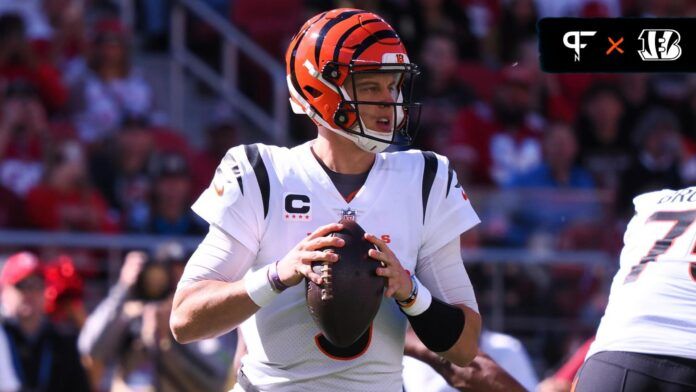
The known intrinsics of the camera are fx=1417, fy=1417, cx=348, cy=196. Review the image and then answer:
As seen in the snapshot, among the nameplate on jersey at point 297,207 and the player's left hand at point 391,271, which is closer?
the player's left hand at point 391,271

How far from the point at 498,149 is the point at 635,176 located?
116 cm

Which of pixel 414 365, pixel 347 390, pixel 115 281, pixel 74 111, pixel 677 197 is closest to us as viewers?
pixel 347 390

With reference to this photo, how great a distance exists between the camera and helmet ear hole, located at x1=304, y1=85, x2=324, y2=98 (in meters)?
4.41

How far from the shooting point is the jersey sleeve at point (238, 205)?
4.21m

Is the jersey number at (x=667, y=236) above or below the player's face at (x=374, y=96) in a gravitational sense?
below

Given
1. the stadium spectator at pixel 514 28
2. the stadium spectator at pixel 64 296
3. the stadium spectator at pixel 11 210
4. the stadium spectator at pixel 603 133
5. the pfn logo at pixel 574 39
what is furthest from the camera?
the stadium spectator at pixel 514 28

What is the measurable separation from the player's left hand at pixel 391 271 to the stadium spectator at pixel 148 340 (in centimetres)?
470

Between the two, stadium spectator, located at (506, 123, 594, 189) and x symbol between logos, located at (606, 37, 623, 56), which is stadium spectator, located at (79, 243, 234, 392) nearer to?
x symbol between logos, located at (606, 37, 623, 56)

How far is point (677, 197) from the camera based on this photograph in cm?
469

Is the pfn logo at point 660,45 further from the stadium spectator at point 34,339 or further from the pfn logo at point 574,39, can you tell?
the stadium spectator at point 34,339

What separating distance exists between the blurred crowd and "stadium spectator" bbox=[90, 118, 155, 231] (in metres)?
0.01

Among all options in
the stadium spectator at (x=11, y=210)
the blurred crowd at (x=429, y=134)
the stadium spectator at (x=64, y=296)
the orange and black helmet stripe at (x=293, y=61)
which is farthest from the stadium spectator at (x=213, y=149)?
the orange and black helmet stripe at (x=293, y=61)

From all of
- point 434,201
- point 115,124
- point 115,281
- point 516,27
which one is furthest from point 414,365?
point 516,27

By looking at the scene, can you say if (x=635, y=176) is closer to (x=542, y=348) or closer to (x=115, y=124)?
(x=542, y=348)
